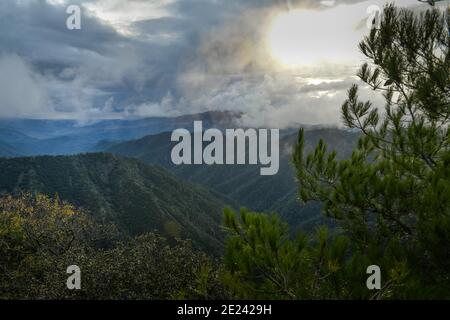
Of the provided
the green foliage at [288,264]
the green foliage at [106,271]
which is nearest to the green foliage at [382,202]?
the green foliage at [288,264]

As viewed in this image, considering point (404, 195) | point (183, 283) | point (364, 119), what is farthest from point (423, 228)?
point (183, 283)

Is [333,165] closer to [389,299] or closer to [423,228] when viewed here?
[423,228]

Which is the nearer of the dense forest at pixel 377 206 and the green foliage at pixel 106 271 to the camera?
the dense forest at pixel 377 206

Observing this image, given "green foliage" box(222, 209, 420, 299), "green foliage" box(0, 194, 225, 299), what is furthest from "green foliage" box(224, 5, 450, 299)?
"green foliage" box(0, 194, 225, 299)

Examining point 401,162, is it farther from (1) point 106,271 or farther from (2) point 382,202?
(1) point 106,271

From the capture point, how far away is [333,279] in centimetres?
847

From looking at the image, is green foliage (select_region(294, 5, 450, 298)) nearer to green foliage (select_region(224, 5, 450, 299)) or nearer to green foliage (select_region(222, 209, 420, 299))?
green foliage (select_region(224, 5, 450, 299))

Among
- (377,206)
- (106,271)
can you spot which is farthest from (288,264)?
(106,271)

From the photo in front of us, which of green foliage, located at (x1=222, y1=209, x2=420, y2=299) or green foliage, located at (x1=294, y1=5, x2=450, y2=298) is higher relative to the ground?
green foliage, located at (x1=294, y1=5, x2=450, y2=298)

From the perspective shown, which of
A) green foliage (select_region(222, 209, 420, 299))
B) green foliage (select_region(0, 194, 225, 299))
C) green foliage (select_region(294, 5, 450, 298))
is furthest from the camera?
green foliage (select_region(0, 194, 225, 299))

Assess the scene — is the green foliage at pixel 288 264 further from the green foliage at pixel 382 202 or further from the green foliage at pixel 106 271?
the green foliage at pixel 106 271

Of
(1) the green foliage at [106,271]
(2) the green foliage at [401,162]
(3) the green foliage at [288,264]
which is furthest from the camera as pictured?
(1) the green foliage at [106,271]

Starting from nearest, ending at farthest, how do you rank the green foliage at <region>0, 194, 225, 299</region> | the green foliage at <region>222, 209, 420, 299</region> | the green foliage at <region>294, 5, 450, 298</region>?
the green foliage at <region>222, 209, 420, 299</region>, the green foliage at <region>294, 5, 450, 298</region>, the green foliage at <region>0, 194, 225, 299</region>

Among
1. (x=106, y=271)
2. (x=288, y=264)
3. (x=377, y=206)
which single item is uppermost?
(x=377, y=206)
